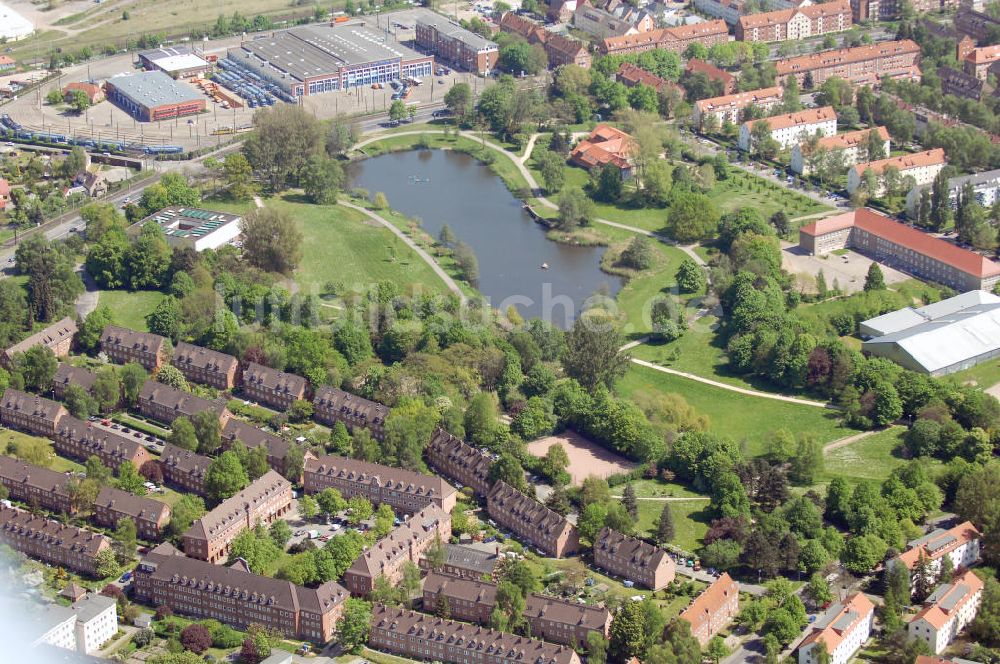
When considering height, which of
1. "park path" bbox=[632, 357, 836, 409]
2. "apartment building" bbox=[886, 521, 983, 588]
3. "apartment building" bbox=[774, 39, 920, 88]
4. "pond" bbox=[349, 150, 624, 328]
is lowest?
"park path" bbox=[632, 357, 836, 409]

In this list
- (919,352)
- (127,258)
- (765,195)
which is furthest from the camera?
(765,195)

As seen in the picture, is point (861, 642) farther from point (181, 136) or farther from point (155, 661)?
point (181, 136)

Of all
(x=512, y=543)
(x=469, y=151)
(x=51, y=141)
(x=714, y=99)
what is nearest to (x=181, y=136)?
(x=51, y=141)

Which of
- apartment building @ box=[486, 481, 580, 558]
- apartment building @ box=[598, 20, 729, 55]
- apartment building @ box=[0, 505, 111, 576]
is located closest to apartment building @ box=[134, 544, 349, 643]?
apartment building @ box=[0, 505, 111, 576]

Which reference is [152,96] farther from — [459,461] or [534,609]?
[534,609]

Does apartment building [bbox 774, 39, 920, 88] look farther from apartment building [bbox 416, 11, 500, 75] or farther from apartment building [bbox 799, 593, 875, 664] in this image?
apartment building [bbox 799, 593, 875, 664]

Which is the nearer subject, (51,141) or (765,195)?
(765,195)

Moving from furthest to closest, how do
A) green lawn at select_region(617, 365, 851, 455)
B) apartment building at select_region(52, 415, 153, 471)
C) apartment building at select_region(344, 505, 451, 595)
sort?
green lawn at select_region(617, 365, 851, 455)
apartment building at select_region(52, 415, 153, 471)
apartment building at select_region(344, 505, 451, 595)
